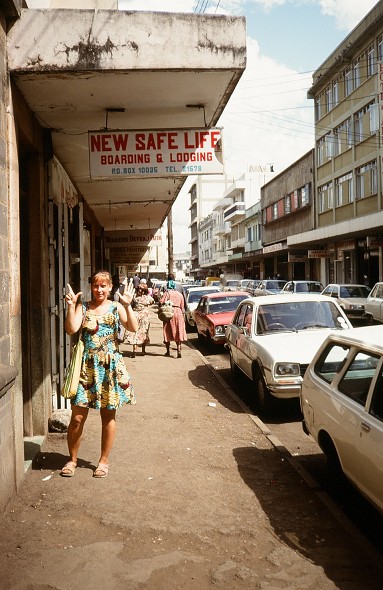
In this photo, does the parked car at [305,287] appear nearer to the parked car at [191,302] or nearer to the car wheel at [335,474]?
the parked car at [191,302]

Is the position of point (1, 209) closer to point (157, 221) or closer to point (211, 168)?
point (211, 168)

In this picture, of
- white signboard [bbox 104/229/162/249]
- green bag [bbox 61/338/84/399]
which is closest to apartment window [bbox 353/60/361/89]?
white signboard [bbox 104/229/162/249]

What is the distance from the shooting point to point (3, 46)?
15.0ft

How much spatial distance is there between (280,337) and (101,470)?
3.78 metres

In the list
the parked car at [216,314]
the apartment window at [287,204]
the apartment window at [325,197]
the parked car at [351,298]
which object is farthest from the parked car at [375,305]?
the apartment window at [287,204]

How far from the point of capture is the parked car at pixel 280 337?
282 inches

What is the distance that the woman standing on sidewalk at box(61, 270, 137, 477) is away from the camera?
4.82 meters

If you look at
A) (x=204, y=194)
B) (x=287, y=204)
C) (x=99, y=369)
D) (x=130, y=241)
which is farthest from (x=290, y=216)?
(x=204, y=194)

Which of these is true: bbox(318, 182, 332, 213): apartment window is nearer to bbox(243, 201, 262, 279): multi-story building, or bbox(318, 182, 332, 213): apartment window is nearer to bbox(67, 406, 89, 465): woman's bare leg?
bbox(243, 201, 262, 279): multi-story building

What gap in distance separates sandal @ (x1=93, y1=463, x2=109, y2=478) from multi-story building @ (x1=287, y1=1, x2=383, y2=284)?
22.1 metres

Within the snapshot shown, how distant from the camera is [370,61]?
29.8 meters

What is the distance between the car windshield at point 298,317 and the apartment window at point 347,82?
2792cm

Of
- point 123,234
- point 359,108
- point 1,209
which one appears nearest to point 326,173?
point 359,108

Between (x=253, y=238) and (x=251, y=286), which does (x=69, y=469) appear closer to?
(x=251, y=286)
